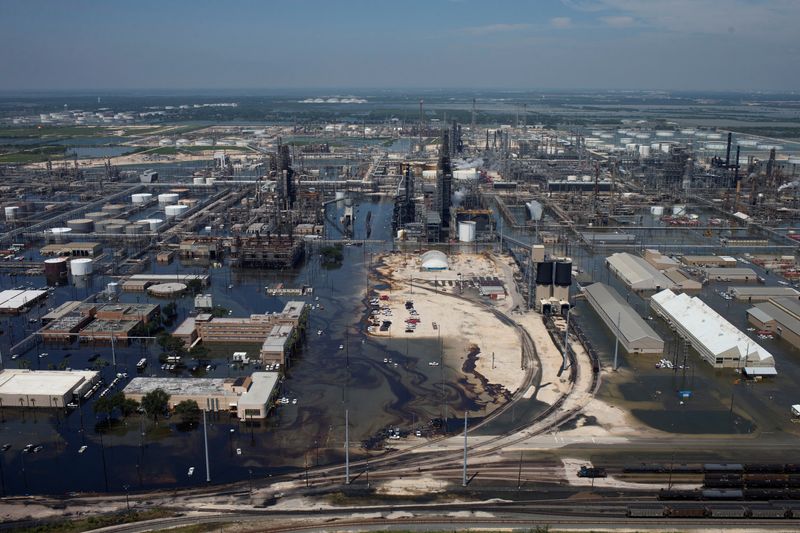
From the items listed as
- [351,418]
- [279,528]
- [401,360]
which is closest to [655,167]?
[401,360]

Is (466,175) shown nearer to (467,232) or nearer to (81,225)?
(467,232)

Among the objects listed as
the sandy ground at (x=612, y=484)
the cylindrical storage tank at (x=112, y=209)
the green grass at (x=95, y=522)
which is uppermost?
the cylindrical storage tank at (x=112, y=209)

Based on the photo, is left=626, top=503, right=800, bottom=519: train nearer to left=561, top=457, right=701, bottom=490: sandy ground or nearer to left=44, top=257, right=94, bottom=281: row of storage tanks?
left=561, top=457, right=701, bottom=490: sandy ground

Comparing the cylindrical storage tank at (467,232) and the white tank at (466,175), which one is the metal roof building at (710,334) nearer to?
the cylindrical storage tank at (467,232)

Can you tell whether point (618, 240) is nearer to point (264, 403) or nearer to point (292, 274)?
point (292, 274)

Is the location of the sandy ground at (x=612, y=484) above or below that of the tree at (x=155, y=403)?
below

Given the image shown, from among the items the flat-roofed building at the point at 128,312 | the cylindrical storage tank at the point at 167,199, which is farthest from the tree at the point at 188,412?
the cylindrical storage tank at the point at 167,199
